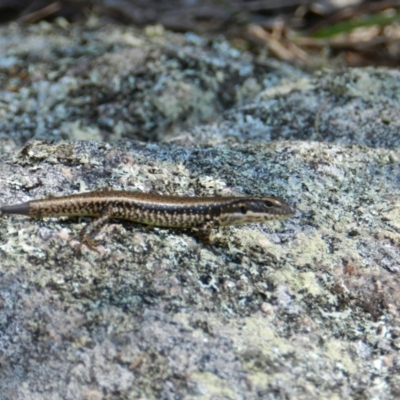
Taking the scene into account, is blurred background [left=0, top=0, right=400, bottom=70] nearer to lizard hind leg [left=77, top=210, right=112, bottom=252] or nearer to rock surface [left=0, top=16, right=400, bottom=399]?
rock surface [left=0, top=16, right=400, bottom=399]

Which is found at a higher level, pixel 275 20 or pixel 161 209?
pixel 275 20

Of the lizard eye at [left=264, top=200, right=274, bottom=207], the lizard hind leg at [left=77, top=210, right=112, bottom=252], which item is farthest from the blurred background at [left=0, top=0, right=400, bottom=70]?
the lizard hind leg at [left=77, top=210, right=112, bottom=252]

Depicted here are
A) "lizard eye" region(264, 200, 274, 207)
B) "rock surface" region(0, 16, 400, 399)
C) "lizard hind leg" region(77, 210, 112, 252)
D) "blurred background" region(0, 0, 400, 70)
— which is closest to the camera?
"rock surface" region(0, 16, 400, 399)

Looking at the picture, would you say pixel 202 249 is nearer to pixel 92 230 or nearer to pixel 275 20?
pixel 92 230

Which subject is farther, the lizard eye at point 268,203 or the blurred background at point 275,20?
the blurred background at point 275,20

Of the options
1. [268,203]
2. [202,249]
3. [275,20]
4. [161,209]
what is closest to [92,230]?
[161,209]

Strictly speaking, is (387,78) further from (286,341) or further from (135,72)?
(286,341)

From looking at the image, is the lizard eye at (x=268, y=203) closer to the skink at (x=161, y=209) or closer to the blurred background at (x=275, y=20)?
the skink at (x=161, y=209)

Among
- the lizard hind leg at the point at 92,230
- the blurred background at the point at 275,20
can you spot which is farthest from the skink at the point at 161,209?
the blurred background at the point at 275,20

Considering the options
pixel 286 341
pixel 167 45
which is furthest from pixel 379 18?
pixel 286 341

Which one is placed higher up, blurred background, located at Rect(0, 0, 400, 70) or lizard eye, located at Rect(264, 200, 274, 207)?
blurred background, located at Rect(0, 0, 400, 70)
